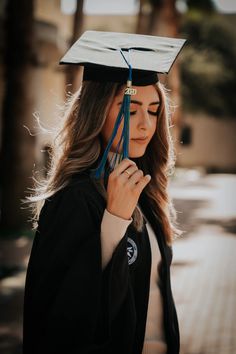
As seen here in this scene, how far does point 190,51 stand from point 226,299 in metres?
27.3

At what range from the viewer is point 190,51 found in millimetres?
32500

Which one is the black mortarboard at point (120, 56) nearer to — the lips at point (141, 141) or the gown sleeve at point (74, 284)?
the lips at point (141, 141)

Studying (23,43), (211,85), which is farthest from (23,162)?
(211,85)

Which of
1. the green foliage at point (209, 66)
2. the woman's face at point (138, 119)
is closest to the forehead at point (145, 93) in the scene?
the woman's face at point (138, 119)

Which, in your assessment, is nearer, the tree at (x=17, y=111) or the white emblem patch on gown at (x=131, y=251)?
the white emblem patch on gown at (x=131, y=251)

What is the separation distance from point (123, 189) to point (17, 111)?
861 centimetres

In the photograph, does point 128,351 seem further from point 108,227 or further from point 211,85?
point 211,85

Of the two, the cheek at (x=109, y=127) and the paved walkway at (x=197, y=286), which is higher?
the cheek at (x=109, y=127)

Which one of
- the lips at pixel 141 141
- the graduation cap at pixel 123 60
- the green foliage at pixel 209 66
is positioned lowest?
the green foliage at pixel 209 66

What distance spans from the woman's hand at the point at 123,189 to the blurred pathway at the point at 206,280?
354 centimetres

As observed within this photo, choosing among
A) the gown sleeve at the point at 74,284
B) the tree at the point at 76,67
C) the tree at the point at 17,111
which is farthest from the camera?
the tree at the point at 76,67

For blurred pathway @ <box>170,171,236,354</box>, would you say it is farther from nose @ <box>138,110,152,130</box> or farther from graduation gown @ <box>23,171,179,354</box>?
nose @ <box>138,110,152,130</box>

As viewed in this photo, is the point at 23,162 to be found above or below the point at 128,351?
below

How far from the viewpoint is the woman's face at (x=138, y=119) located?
2135mm
